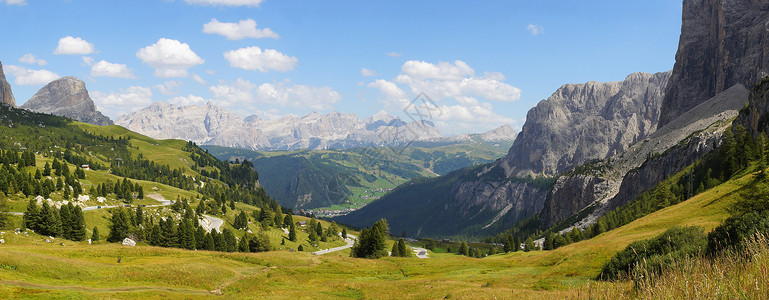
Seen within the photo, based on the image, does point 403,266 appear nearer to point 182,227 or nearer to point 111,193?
point 182,227

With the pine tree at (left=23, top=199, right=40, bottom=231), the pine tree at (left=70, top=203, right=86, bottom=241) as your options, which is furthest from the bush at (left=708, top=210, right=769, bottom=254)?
the pine tree at (left=23, top=199, right=40, bottom=231)

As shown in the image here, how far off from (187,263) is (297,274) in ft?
55.6

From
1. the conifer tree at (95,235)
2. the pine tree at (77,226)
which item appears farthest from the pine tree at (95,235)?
the pine tree at (77,226)

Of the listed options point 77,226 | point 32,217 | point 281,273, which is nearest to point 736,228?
point 281,273

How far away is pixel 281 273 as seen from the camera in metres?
69.0

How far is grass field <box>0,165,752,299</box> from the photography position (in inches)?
1821

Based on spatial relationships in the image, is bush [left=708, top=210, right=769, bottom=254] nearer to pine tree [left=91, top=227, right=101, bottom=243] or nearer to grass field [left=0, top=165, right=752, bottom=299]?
grass field [left=0, top=165, right=752, bottom=299]

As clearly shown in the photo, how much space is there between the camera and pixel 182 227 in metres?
125

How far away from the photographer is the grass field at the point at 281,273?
46.2 m

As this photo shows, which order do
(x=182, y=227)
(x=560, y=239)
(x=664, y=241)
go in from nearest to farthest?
1. (x=664, y=241)
2. (x=182, y=227)
3. (x=560, y=239)

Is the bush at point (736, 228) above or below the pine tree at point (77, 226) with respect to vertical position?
above

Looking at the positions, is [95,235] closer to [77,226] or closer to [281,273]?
[77,226]

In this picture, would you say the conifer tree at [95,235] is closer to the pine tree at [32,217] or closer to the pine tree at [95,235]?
the pine tree at [95,235]

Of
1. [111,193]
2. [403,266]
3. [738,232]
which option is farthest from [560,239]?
[111,193]
